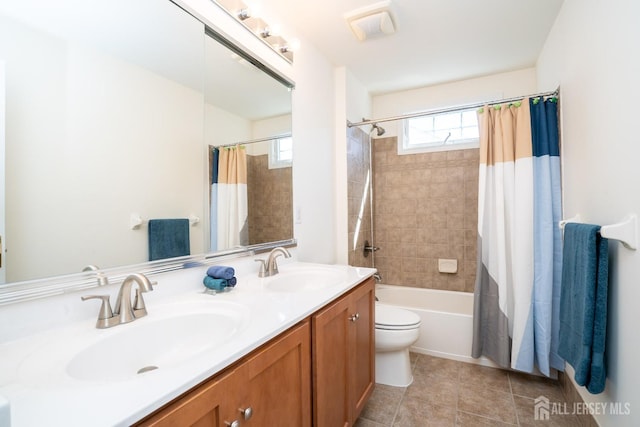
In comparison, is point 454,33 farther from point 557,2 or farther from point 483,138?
point 483,138

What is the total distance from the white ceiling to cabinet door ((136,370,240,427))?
1.84 meters

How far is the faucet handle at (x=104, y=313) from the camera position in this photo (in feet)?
2.71

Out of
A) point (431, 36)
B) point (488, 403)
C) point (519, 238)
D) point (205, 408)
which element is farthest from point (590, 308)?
point (431, 36)

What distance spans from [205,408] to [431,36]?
2502mm

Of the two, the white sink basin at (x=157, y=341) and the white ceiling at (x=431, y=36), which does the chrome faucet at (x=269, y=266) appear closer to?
the white sink basin at (x=157, y=341)

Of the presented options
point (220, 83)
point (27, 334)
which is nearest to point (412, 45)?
point (220, 83)

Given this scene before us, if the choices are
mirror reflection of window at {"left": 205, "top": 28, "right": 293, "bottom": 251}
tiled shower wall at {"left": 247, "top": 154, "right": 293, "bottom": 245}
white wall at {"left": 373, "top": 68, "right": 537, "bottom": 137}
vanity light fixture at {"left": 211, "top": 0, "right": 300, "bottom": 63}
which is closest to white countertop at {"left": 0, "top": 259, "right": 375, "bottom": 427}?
mirror reflection of window at {"left": 205, "top": 28, "right": 293, "bottom": 251}

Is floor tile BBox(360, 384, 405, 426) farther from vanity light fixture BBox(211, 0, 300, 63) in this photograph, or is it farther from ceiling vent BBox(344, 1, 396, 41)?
ceiling vent BBox(344, 1, 396, 41)

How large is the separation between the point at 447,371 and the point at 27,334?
92.8 inches

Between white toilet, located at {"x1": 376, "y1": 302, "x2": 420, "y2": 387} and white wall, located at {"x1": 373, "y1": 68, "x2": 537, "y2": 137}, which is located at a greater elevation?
white wall, located at {"x1": 373, "y1": 68, "x2": 537, "y2": 137}

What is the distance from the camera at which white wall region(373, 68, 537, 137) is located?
2669mm

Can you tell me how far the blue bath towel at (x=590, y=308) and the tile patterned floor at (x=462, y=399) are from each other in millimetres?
603

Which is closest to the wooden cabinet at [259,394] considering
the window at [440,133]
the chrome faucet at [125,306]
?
the chrome faucet at [125,306]

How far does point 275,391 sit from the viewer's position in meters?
0.87
